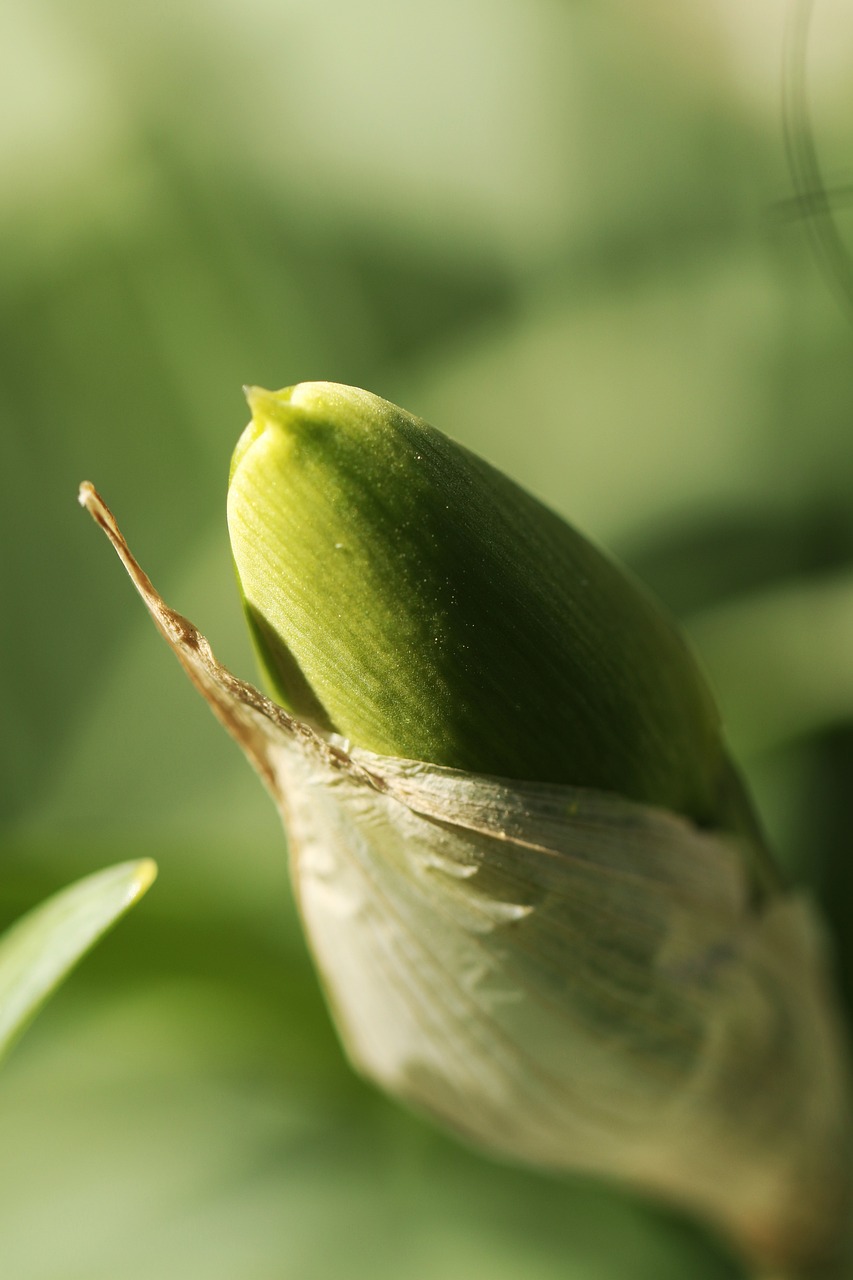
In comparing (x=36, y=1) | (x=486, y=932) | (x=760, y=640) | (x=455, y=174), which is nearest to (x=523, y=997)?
(x=486, y=932)

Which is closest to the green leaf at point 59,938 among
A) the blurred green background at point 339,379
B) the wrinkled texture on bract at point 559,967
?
the wrinkled texture on bract at point 559,967

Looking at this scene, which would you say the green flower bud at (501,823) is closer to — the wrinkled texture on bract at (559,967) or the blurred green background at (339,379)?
the wrinkled texture on bract at (559,967)

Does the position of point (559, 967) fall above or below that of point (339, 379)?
below

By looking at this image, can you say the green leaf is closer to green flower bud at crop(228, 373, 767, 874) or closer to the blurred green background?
green flower bud at crop(228, 373, 767, 874)

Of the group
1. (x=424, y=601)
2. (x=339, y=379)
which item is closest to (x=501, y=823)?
(x=424, y=601)

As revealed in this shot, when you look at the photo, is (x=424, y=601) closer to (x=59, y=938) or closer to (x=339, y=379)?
(x=59, y=938)

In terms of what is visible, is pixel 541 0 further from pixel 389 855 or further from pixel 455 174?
pixel 389 855
